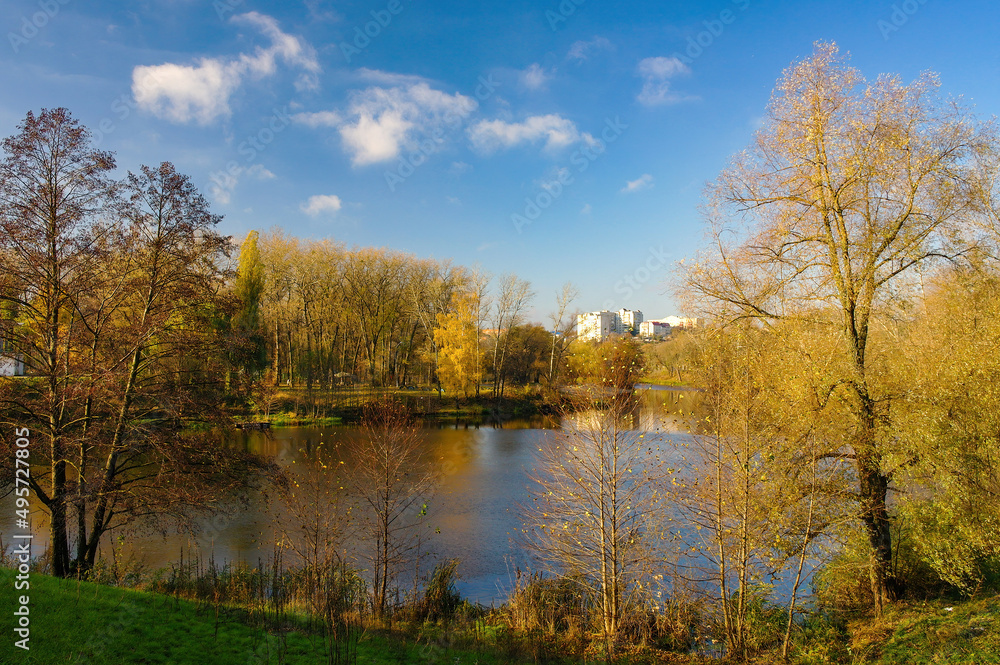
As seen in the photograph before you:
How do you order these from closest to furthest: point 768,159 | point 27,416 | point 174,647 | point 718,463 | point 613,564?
point 174,647 → point 718,463 → point 613,564 → point 27,416 → point 768,159

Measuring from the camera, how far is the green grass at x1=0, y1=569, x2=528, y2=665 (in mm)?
5534

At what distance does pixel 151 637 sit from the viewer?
6281mm

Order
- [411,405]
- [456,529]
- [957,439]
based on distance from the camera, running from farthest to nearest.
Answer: [411,405], [456,529], [957,439]

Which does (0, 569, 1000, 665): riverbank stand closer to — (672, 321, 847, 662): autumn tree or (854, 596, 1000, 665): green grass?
(854, 596, 1000, 665): green grass

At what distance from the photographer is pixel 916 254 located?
883 cm

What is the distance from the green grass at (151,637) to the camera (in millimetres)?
5534

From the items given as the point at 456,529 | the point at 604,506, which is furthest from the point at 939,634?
the point at 456,529

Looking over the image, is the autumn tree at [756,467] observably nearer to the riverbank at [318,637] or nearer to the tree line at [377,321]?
the riverbank at [318,637]

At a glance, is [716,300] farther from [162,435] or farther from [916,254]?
[162,435]

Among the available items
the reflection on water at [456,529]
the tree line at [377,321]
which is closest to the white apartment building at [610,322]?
the tree line at [377,321]

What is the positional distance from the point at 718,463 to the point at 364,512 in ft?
31.6

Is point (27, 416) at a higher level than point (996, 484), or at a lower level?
higher

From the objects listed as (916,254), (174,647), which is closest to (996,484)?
(916,254)

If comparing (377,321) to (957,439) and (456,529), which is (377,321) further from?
(957,439)
